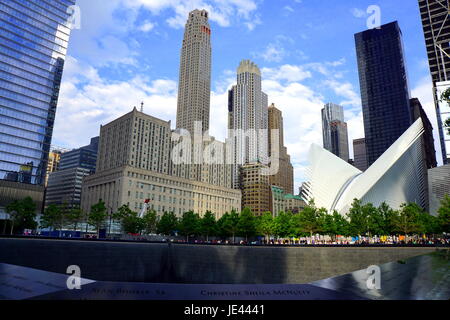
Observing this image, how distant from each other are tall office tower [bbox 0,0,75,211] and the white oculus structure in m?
81.3

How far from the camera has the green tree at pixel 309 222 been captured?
60.8 m

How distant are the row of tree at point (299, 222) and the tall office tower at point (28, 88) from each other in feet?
72.4

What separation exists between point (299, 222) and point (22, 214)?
61.3 m

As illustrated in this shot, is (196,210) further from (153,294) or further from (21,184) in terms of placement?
(153,294)

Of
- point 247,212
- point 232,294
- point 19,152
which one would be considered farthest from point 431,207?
point 19,152

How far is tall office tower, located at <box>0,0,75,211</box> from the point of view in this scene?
9306 cm

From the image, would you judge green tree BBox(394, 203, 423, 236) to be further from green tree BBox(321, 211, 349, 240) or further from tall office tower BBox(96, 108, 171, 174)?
tall office tower BBox(96, 108, 171, 174)

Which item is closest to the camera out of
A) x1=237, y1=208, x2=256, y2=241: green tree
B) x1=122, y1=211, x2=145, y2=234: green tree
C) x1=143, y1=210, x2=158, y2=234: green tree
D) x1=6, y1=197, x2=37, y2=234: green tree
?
x1=237, y1=208, x2=256, y2=241: green tree

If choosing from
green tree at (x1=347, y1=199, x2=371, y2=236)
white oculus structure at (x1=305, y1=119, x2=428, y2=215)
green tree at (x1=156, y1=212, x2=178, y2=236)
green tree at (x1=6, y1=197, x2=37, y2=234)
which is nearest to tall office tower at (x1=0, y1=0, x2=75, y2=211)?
green tree at (x1=6, y1=197, x2=37, y2=234)

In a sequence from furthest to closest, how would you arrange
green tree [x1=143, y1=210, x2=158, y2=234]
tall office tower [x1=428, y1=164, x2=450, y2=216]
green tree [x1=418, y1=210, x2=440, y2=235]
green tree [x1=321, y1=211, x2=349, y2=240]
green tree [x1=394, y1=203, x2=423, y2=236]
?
1. tall office tower [x1=428, y1=164, x2=450, y2=216]
2. green tree [x1=143, y1=210, x2=158, y2=234]
3. green tree [x1=418, y1=210, x2=440, y2=235]
4. green tree [x1=321, y1=211, x2=349, y2=240]
5. green tree [x1=394, y1=203, x2=423, y2=236]

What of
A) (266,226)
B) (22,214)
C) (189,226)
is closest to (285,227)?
(266,226)

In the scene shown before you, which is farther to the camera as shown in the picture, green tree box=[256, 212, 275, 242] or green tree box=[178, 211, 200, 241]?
green tree box=[178, 211, 200, 241]

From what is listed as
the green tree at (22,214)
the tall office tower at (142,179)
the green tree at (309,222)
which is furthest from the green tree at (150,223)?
the green tree at (309,222)
